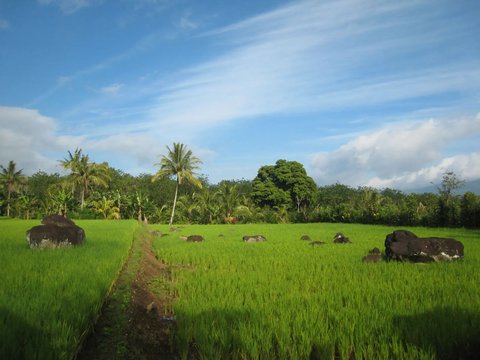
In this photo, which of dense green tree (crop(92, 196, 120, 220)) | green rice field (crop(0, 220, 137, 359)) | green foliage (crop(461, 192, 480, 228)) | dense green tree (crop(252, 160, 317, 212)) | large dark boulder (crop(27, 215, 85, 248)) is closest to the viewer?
green rice field (crop(0, 220, 137, 359))

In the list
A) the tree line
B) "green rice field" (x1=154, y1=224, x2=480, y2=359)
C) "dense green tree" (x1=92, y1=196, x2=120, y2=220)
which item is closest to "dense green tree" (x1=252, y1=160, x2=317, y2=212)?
the tree line

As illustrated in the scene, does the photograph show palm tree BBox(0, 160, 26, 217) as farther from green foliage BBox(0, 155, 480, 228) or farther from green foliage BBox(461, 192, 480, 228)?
green foliage BBox(461, 192, 480, 228)

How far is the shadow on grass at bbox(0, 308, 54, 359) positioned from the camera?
11.5 ft

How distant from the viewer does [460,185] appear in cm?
3080

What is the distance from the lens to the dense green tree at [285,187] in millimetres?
46750

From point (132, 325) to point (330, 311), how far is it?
2933 mm

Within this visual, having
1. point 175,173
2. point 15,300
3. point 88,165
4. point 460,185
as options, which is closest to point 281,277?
point 15,300

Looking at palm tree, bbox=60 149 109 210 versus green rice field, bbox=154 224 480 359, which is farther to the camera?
palm tree, bbox=60 149 109 210

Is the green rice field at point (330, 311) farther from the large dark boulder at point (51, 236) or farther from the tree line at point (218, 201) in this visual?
the tree line at point (218, 201)

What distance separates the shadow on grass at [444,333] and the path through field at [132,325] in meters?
2.94

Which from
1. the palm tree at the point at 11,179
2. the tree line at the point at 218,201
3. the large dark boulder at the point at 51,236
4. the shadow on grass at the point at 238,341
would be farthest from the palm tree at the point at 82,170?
the shadow on grass at the point at 238,341

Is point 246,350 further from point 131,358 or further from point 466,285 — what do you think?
point 466,285

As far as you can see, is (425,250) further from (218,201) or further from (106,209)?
(106,209)

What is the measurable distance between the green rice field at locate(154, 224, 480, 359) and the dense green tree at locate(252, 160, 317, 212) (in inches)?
1449
